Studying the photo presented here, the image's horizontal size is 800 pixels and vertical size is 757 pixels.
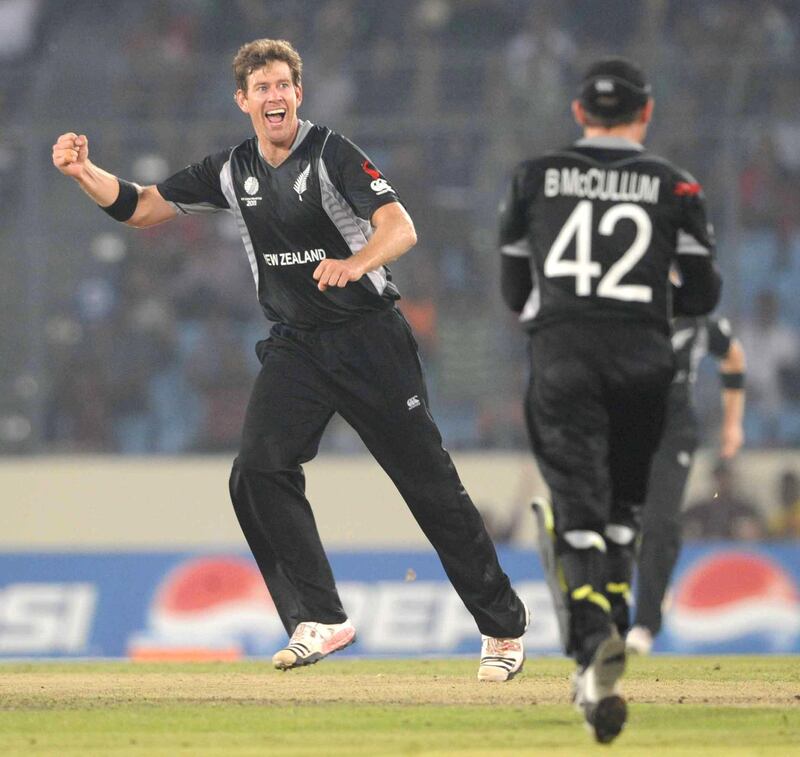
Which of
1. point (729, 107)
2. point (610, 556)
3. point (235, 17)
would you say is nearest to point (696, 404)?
point (729, 107)

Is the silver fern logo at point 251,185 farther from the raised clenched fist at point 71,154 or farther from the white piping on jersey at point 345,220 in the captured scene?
the raised clenched fist at point 71,154

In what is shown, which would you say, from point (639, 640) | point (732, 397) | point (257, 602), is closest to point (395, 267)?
point (257, 602)

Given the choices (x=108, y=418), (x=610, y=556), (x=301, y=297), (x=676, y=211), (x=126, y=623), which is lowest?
(x=126, y=623)

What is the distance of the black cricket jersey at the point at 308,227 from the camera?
23.1 ft

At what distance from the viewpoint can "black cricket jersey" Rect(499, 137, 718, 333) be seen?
568 cm

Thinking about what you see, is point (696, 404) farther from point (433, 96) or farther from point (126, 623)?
point (126, 623)

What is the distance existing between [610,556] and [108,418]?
9.92 metres

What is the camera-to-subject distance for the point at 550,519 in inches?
225

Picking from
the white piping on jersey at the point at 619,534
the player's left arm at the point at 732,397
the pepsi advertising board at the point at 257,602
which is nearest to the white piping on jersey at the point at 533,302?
the white piping on jersey at the point at 619,534

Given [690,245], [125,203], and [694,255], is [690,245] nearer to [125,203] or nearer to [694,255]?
[694,255]

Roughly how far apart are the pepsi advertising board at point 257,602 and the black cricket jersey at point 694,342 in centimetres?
336

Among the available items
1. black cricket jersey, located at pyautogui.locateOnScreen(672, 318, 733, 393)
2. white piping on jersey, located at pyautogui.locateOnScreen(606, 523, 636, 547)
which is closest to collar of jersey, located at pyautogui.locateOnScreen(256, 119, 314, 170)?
white piping on jersey, located at pyautogui.locateOnScreen(606, 523, 636, 547)

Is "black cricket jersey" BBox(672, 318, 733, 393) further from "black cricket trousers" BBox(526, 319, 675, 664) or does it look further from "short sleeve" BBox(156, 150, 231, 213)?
"black cricket trousers" BBox(526, 319, 675, 664)

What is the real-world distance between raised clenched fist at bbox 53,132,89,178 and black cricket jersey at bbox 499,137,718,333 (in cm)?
211
